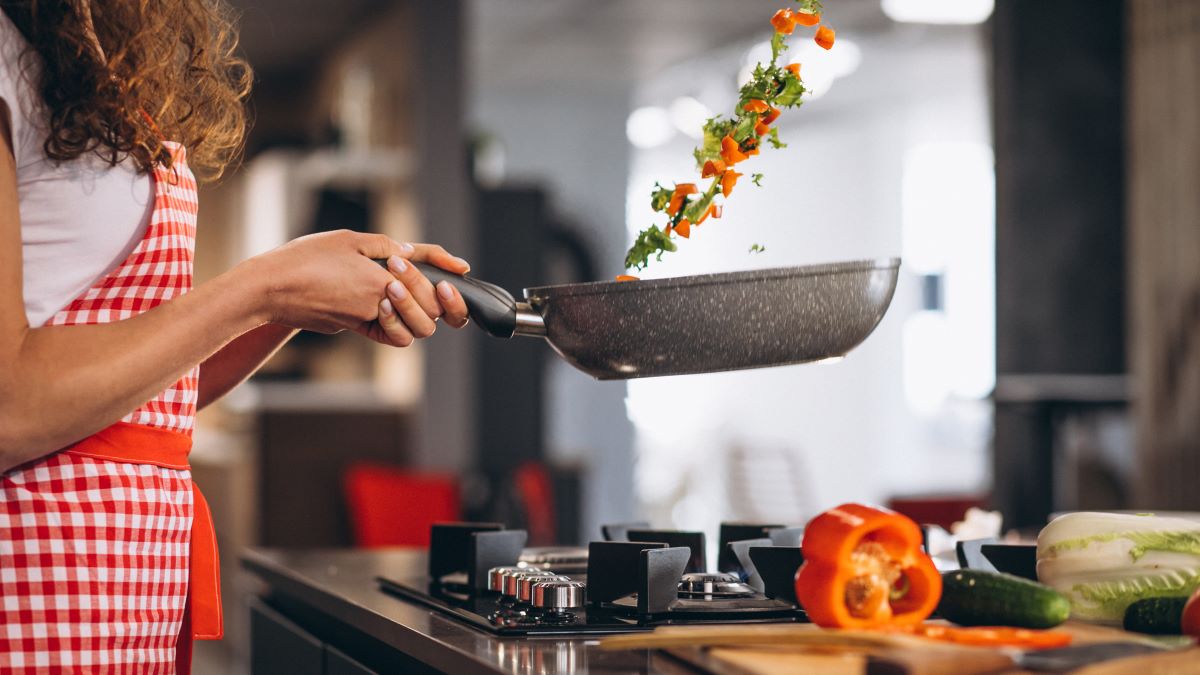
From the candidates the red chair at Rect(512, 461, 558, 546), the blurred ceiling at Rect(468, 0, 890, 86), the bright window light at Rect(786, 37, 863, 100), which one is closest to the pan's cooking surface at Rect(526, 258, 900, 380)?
the red chair at Rect(512, 461, 558, 546)

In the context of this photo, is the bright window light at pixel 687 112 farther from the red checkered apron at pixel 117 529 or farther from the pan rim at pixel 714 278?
the red checkered apron at pixel 117 529

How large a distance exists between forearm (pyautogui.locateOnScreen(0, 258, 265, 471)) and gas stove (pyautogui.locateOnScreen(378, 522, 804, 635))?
313 millimetres

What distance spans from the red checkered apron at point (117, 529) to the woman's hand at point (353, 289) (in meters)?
0.10

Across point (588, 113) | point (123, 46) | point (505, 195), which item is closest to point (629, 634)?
point (123, 46)

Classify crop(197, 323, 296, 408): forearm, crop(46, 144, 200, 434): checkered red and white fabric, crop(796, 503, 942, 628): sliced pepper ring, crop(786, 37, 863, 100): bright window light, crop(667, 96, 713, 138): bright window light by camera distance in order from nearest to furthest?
crop(796, 503, 942, 628): sliced pepper ring < crop(46, 144, 200, 434): checkered red and white fabric < crop(197, 323, 296, 408): forearm < crop(786, 37, 863, 100): bright window light < crop(667, 96, 713, 138): bright window light

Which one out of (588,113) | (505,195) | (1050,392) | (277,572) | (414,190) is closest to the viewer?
(277,572)

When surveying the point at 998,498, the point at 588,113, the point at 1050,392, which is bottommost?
the point at 998,498

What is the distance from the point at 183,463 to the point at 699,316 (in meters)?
0.44

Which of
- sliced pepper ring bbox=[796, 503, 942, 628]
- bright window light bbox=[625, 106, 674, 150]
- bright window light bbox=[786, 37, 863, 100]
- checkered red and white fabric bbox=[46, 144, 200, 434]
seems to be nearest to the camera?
sliced pepper ring bbox=[796, 503, 942, 628]

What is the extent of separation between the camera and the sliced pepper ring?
37.5 inches

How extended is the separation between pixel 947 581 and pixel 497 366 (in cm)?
493

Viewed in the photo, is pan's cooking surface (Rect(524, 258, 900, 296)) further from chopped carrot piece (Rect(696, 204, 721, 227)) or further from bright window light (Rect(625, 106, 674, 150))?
bright window light (Rect(625, 106, 674, 150))

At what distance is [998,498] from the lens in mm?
4516

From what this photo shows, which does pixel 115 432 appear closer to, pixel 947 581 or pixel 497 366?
pixel 947 581
